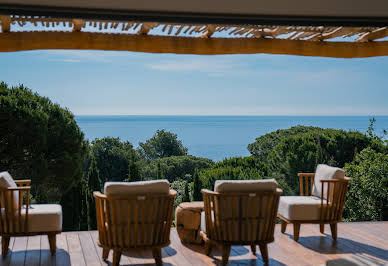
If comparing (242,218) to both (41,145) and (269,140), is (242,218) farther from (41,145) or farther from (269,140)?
(269,140)

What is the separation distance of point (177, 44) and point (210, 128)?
3576cm

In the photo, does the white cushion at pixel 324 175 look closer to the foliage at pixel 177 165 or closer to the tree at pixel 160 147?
the foliage at pixel 177 165

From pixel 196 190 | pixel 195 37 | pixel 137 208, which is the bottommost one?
pixel 196 190

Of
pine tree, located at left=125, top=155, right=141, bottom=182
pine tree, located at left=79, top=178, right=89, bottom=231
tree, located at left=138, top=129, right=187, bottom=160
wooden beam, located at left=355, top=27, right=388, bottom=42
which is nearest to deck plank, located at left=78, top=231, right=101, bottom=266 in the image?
pine tree, located at left=79, top=178, right=89, bottom=231

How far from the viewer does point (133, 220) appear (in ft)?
14.9

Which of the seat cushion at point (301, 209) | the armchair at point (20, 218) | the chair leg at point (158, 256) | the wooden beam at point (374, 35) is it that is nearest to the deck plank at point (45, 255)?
the armchair at point (20, 218)

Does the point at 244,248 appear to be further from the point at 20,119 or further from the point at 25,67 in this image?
the point at 25,67

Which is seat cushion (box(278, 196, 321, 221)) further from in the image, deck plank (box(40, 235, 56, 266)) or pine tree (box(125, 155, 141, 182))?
pine tree (box(125, 155, 141, 182))

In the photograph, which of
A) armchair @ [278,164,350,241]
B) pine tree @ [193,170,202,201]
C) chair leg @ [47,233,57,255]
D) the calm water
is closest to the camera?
chair leg @ [47,233,57,255]

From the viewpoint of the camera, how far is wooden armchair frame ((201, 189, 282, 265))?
15.4ft

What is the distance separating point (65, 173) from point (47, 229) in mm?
5311

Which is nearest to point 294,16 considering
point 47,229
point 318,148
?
point 47,229

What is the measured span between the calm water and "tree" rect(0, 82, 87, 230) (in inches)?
928

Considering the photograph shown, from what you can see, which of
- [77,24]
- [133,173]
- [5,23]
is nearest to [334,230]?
[77,24]
